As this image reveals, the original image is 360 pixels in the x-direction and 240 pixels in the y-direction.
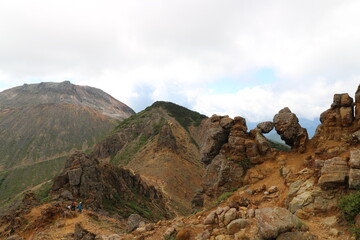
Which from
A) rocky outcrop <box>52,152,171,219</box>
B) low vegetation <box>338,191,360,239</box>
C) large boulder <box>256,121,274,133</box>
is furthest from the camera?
rocky outcrop <box>52,152,171,219</box>

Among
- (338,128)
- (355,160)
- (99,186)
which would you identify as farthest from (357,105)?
(99,186)

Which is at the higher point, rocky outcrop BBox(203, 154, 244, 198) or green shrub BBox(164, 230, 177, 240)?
rocky outcrop BBox(203, 154, 244, 198)

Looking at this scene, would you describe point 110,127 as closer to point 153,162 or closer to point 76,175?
point 153,162

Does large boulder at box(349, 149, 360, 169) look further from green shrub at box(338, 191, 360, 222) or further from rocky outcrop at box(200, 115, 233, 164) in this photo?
rocky outcrop at box(200, 115, 233, 164)

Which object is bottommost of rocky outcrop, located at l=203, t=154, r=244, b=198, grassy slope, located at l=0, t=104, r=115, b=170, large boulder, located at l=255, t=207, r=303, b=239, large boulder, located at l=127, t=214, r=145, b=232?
large boulder, located at l=127, t=214, r=145, b=232

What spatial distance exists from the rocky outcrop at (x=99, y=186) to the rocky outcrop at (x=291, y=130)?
20.8 metres

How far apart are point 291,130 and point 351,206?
8.02 m

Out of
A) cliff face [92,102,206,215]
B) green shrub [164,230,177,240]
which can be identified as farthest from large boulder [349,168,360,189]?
cliff face [92,102,206,215]

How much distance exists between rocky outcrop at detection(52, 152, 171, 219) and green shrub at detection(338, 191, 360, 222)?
24.1 m

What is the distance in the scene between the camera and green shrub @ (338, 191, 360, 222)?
348 inches

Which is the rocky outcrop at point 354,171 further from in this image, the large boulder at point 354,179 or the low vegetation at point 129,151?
the low vegetation at point 129,151

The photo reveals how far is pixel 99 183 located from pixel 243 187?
69.7 ft

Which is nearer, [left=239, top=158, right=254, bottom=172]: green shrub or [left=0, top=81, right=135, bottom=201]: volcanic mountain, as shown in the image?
[left=239, top=158, right=254, bottom=172]: green shrub

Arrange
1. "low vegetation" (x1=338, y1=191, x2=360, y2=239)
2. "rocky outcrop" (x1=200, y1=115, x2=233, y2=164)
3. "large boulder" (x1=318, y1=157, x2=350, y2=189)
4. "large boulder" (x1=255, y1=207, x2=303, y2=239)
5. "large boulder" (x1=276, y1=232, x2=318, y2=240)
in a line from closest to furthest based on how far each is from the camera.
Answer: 1. "large boulder" (x1=276, y1=232, x2=318, y2=240)
2. "large boulder" (x1=255, y1=207, x2=303, y2=239)
3. "low vegetation" (x1=338, y1=191, x2=360, y2=239)
4. "large boulder" (x1=318, y1=157, x2=350, y2=189)
5. "rocky outcrop" (x1=200, y1=115, x2=233, y2=164)
